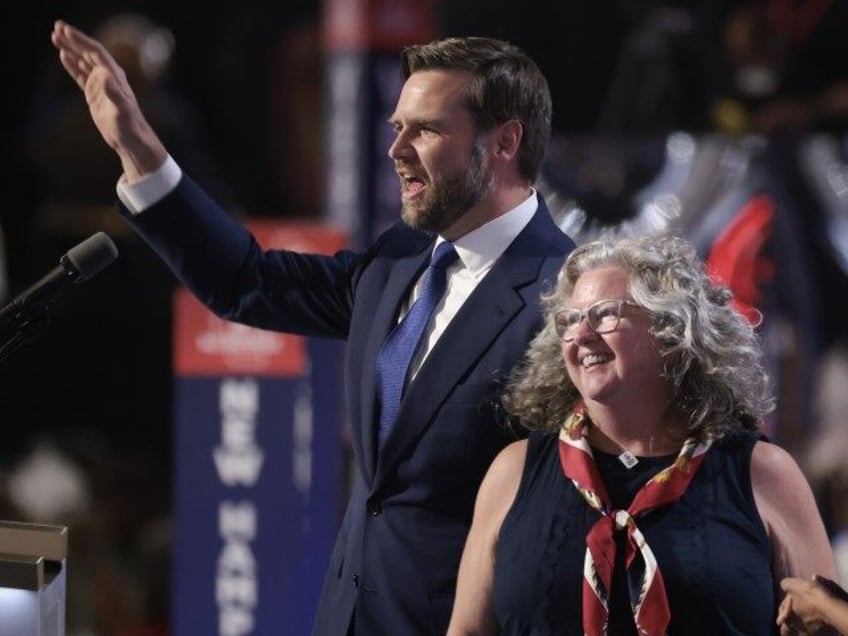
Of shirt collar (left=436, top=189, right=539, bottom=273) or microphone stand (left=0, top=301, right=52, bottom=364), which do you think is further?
shirt collar (left=436, top=189, right=539, bottom=273)

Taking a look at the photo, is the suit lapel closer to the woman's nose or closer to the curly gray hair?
the curly gray hair

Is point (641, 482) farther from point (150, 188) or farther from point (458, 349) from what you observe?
point (150, 188)

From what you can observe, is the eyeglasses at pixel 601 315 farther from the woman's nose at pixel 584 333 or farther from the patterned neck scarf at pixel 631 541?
the patterned neck scarf at pixel 631 541

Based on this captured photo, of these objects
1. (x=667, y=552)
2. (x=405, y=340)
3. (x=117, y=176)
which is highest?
(x=405, y=340)

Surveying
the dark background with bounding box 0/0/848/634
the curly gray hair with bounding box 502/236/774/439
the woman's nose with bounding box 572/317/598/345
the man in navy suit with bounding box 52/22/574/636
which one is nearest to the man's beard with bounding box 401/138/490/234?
the man in navy suit with bounding box 52/22/574/636

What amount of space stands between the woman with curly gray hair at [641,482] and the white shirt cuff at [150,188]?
0.61 metres

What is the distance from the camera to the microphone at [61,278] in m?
2.07

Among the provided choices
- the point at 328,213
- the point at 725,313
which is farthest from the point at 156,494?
the point at 725,313

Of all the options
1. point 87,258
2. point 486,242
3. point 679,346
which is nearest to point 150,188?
point 87,258

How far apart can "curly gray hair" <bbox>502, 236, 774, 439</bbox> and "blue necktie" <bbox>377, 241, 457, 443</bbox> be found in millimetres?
163

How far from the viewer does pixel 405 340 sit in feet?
7.66

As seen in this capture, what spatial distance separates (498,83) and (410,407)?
472 millimetres

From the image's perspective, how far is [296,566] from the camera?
3828mm

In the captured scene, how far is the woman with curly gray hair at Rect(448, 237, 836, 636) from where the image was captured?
2.01 metres
